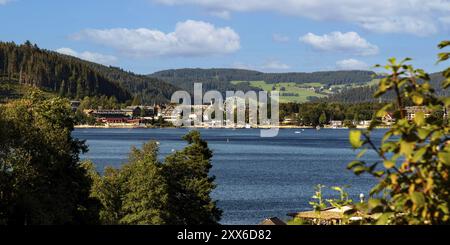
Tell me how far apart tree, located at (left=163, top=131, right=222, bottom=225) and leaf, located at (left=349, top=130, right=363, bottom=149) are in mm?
29197

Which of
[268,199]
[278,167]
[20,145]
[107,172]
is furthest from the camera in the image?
[278,167]

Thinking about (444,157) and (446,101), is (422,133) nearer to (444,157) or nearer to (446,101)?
(444,157)

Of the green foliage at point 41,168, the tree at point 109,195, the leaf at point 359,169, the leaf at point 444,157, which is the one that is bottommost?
the tree at point 109,195

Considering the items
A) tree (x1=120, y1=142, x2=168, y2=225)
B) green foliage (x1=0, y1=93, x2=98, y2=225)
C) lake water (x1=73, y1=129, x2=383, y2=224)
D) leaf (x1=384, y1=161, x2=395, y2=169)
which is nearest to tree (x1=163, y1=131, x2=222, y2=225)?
tree (x1=120, y1=142, x2=168, y2=225)

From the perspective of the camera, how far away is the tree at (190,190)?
3400 centimetres

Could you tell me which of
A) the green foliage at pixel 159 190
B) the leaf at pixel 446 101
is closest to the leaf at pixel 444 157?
the leaf at pixel 446 101

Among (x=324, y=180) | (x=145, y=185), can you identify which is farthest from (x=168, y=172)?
(x=324, y=180)

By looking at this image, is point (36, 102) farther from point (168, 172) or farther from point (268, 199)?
point (268, 199)

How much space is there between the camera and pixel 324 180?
72312mm

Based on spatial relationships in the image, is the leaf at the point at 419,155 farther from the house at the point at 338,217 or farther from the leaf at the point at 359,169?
the house at the point at 338,217

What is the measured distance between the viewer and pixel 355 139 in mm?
2662

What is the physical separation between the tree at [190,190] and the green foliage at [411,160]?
2900 centimetres

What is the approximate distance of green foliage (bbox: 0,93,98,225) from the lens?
78.8 feet
